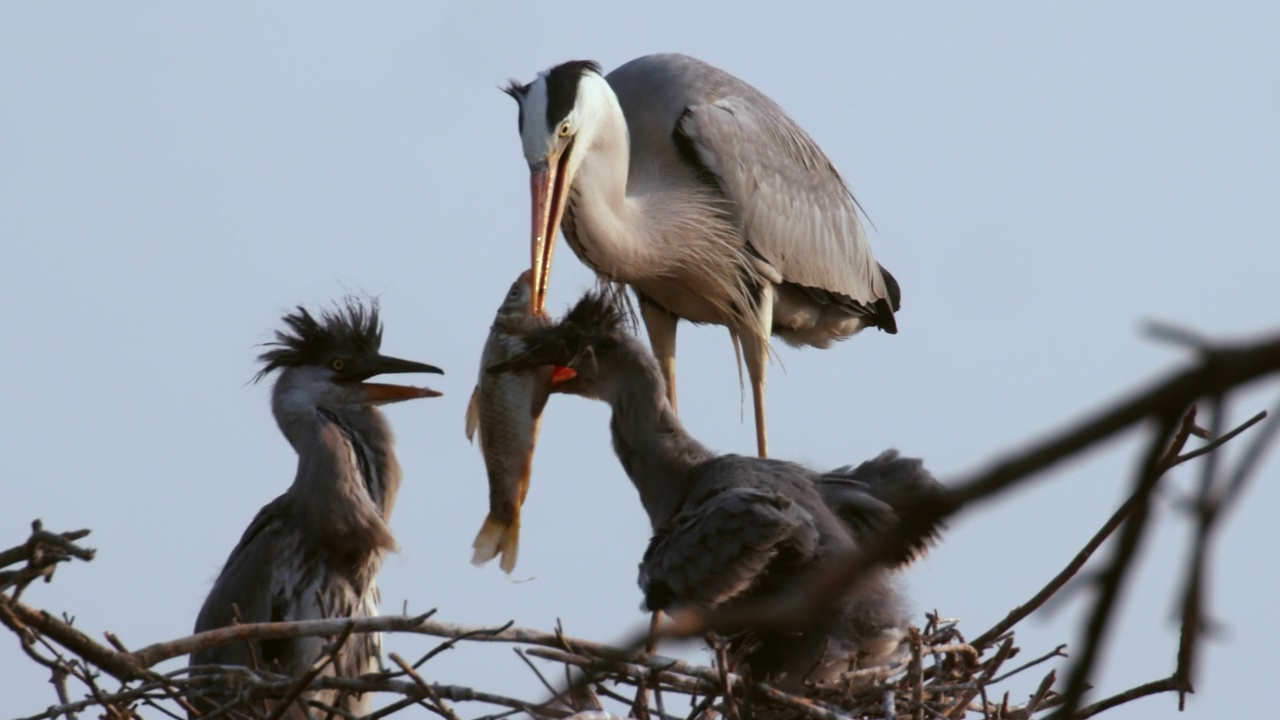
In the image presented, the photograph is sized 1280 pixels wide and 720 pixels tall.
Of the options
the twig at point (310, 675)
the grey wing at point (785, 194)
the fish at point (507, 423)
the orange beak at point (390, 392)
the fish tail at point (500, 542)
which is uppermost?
the grey wing at point (785, 194)

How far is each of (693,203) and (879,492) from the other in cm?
270

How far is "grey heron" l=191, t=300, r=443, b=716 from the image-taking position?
15.4 feet

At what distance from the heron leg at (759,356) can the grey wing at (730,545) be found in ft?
9.24

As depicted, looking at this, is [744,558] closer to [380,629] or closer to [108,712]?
[380,629]

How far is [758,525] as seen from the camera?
3.73 meters

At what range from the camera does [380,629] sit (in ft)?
10.2

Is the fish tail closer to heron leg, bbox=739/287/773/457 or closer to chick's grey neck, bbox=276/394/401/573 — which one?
chick's grey neck, bbox=276/394/401/573

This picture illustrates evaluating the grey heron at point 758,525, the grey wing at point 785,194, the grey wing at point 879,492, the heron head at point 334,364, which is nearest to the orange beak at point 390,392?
the heron head at point 334,364

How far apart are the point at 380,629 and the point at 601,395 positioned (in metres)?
1.71

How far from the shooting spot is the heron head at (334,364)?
528 centimetres

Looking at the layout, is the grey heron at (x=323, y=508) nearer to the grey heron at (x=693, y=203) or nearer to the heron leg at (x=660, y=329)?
the grey heron at (x=693, y=203)

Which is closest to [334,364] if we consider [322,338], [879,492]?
[322,338]

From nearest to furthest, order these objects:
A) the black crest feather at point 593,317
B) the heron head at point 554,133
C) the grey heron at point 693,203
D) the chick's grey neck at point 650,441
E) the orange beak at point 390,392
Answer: the chick's grey neck at point 650,441, the black crest feather at point 593,317, the orange beak at point 390,392, the heron head at point 554,133, the grey heron at point 693,203

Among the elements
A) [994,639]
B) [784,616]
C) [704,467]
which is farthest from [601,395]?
[784,616]
